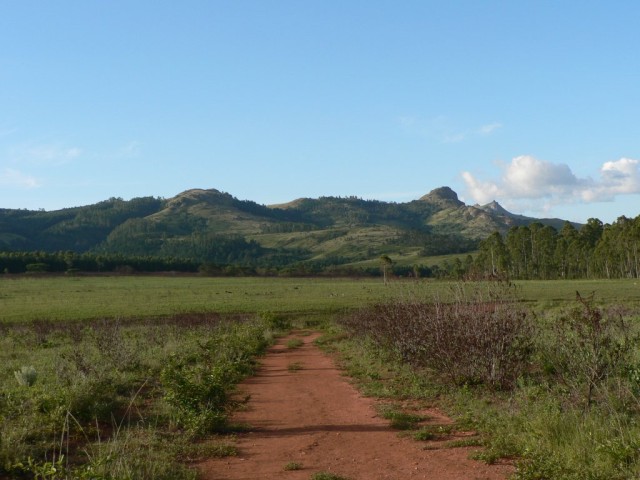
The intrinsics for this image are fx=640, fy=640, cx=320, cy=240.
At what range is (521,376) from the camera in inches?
461

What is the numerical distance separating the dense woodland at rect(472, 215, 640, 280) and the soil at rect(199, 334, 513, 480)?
7422cm

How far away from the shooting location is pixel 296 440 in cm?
934

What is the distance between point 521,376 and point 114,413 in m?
7.27

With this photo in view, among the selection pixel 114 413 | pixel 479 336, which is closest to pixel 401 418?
pixel 479 336

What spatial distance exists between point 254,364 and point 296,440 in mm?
9604

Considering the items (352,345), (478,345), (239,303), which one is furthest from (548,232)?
(478,345)

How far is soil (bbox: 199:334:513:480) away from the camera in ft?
24.8

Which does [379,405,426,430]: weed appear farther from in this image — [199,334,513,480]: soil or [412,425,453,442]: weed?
[412,425,453,442]: weed

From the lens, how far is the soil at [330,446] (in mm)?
7559

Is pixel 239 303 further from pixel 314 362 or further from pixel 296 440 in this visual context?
pixel 296 440

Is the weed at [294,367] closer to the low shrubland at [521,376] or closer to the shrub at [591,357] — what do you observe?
the low shrubland at [521,376]

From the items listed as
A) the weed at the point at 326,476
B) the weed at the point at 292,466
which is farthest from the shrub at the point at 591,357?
the weed at the point at 292,466

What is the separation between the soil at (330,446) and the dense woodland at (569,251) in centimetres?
7422

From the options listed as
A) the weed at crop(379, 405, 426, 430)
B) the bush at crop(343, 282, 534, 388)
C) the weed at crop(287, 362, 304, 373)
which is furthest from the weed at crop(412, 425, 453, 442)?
the weed at crop(287, 362, 304, 373)
